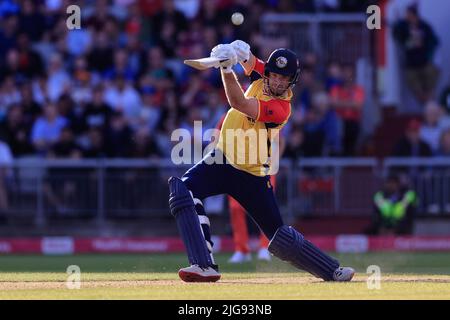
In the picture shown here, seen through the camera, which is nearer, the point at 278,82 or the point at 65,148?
the point at 278,82

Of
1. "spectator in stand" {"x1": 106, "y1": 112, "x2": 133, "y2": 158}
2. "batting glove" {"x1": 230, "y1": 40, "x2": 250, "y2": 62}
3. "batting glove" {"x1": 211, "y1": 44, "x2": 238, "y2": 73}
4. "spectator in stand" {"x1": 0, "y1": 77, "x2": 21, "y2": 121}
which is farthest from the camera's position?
"spectator in stand" {"x1": 0, "y1": 77, "x2": 21, "y2": 121}

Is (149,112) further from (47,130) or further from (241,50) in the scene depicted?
(241,50)

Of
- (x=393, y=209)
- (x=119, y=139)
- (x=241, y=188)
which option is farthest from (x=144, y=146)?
(x=241, y=188)

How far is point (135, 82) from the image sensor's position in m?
21.1

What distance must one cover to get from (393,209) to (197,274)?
8904 mm

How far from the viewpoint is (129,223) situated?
1962cm

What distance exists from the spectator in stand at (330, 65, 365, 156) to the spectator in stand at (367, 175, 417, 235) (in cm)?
152

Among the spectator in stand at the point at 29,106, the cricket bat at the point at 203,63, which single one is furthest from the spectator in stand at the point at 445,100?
the cricket bat at the point at 203,63

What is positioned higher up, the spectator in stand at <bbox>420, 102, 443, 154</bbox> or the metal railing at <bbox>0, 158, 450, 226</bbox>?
the spectator in stand at <bbox>420, 102, 443, 154</bbox>

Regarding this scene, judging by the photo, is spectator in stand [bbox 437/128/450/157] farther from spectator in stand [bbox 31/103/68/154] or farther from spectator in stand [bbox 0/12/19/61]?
spectator in stand [bbox 0/12/19/61]

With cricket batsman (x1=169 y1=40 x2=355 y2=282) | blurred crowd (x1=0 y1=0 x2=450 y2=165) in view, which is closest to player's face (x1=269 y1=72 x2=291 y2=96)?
cricket batsman (x1=169 y1=40 x2=355 y2=282)

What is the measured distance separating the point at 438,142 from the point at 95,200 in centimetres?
559

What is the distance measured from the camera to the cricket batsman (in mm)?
10914

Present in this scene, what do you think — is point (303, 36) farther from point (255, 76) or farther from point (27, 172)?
point (255, 76)
